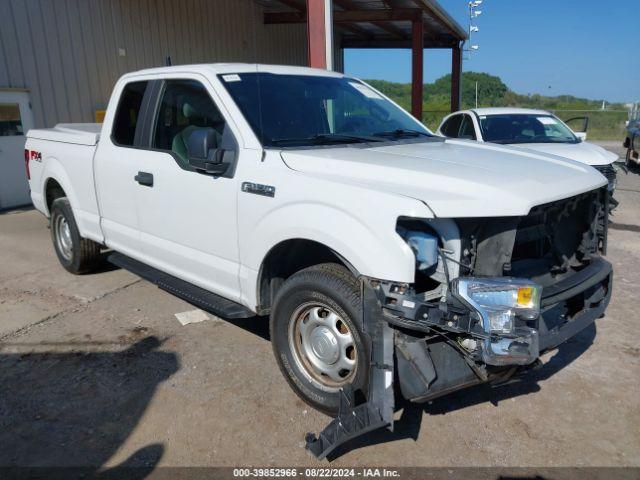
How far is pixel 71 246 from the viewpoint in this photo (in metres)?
6.06

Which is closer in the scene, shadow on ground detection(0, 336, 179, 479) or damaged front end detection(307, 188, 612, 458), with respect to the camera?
damaged front end detection(307, 188, 612, 458)

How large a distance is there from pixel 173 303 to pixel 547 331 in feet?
11.5

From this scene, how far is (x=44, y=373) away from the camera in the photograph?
396 centimetres

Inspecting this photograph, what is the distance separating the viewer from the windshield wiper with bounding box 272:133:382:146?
144 inches

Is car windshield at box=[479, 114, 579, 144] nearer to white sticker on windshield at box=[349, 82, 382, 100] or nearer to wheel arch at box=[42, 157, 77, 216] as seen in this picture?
white sticker on windshield at box=[349, 82, 382, 100]

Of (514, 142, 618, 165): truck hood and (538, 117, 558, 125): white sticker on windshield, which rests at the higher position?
(538, 117, 558, 125): white sticker on windshield

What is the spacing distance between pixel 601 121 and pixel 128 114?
129 ft

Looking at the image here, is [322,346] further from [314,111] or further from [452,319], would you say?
[314,111]

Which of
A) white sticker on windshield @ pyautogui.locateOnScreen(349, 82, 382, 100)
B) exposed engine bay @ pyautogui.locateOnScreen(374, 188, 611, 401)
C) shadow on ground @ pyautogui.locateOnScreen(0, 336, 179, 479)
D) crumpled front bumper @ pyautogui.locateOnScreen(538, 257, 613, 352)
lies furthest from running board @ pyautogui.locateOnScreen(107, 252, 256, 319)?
white sticker on windshield @ pyautogui.locateOnScreen(349, 82, 382, 100)

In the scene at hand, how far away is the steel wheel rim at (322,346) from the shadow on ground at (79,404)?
962 millimetres

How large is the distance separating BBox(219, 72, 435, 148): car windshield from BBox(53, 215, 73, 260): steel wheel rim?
10.4ft

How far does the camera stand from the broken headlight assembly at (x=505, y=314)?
2.62 metres

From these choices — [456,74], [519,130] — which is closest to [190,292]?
[519,130]

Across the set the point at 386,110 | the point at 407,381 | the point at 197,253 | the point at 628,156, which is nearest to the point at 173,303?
the point at 197,253
